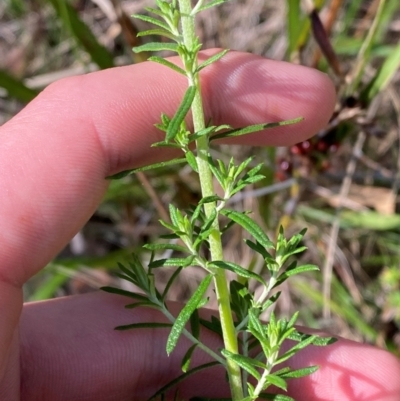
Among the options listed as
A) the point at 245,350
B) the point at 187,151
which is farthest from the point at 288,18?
the point at 245,350

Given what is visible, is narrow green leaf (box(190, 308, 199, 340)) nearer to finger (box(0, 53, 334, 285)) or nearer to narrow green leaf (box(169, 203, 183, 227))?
narrow green leaf (box(169, 203, 183, 227))

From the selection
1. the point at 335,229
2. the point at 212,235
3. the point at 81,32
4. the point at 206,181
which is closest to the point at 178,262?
the point at 212,235

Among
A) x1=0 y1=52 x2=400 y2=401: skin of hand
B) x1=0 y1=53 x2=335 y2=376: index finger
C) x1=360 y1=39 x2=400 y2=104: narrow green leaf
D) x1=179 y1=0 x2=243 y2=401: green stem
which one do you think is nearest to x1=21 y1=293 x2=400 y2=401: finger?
x1=0 y1=52 x2=400 y2=401: skin of hand

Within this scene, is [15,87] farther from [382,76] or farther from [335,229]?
[335,229]

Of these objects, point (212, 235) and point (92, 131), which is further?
point (92, 131)

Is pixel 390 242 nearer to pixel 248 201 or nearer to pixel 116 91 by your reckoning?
pixel 248 201

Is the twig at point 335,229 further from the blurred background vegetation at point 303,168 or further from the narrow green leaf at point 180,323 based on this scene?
the narrow green leaf at point 180,323
